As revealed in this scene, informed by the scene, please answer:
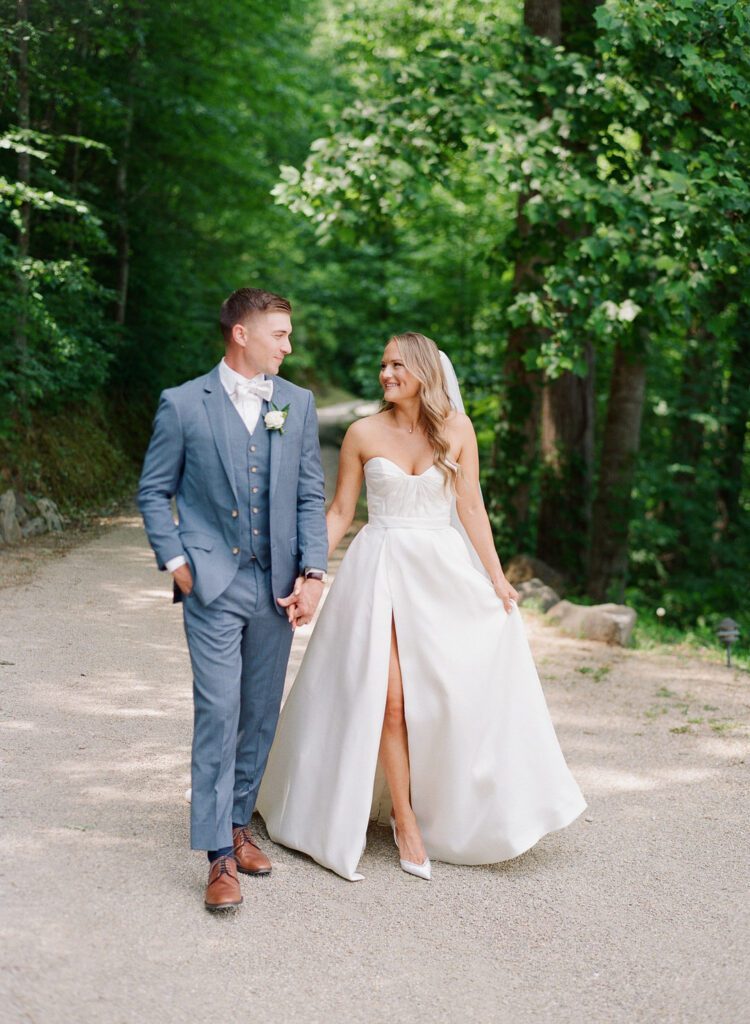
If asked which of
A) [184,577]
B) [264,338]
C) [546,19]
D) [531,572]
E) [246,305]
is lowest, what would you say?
[531,572]

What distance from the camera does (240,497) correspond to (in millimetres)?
3672

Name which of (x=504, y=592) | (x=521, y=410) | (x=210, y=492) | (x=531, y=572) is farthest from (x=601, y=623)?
(x=210, y=492)

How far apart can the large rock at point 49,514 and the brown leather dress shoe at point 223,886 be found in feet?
26.6

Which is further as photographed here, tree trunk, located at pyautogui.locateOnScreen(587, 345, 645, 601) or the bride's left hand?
tree trunk, located at pyautogui.locateOnScreen(587, 345, 645, 601)

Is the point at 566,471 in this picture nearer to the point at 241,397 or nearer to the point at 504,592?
the point at 504,592

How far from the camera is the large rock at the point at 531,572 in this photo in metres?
11.0

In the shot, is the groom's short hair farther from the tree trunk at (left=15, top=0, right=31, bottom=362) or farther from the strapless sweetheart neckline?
the tree trunk at (left=15, top=0, right=31, bottom=362)

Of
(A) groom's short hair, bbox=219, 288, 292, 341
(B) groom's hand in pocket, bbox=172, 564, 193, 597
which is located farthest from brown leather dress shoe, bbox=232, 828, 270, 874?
(A) groom's short hair, bbox=219, 288, 292, 341

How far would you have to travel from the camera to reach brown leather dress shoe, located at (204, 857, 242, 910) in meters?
3.59

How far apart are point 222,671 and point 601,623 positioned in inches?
226

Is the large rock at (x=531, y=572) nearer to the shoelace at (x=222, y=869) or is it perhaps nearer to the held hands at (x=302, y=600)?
the held hands at (x=302, y=600)

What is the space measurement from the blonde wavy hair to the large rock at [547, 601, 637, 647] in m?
4.89

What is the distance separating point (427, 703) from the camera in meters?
4.17

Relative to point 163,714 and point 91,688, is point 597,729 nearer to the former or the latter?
point 163,714
